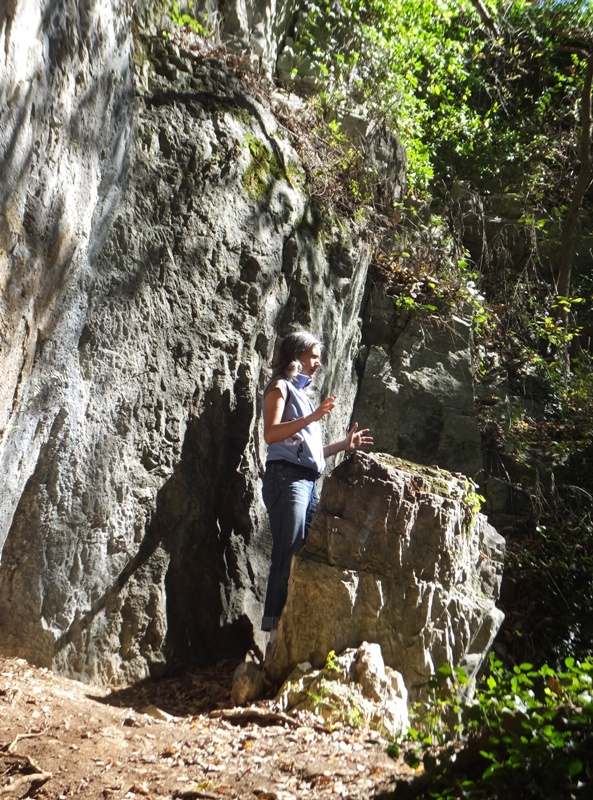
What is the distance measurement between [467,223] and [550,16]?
478 centimetres

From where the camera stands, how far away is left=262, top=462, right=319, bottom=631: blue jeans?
4906mm

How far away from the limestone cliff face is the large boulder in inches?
46.6

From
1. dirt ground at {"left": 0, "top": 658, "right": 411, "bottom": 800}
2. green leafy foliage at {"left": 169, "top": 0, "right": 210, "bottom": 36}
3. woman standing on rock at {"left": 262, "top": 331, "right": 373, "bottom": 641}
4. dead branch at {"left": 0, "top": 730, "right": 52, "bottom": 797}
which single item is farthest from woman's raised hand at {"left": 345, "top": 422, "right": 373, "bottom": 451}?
green leafy foliage at {"left": 169, "top": 0, "right": 210, "bottom": 36}

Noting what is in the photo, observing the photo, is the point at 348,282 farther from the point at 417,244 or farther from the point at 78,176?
the point at 78,176

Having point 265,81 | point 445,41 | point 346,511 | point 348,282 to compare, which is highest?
point 445,41

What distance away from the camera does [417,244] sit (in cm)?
906

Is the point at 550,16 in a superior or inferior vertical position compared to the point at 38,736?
superior

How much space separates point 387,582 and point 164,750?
161cm

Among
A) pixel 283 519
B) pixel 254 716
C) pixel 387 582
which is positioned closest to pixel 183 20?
pixel 283 519

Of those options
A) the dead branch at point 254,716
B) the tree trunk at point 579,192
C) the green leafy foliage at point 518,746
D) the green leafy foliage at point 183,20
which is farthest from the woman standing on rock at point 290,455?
the tree trunk at point 579,192

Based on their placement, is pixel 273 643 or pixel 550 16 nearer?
pixel 273 643

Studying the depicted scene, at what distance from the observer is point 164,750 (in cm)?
378

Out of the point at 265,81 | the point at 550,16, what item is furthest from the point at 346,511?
the point at 550,16

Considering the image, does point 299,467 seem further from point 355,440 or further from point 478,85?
point 478,85
